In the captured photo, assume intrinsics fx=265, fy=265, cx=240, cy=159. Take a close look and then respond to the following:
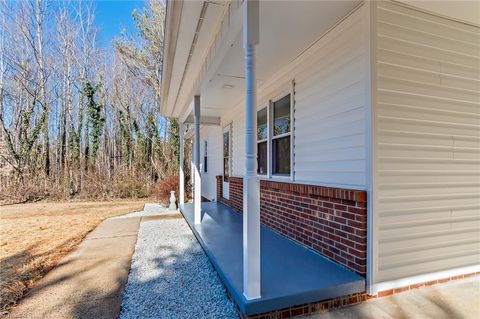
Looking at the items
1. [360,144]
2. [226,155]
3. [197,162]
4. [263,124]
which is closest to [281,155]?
[263,124]

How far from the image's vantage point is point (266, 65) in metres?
3.88

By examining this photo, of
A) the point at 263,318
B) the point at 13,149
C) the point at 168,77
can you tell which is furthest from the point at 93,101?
the point at 263,318

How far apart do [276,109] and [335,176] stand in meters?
1.85

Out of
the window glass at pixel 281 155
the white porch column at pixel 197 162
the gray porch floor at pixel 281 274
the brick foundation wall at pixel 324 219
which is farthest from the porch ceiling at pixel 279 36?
the gray porch floor at pixel 281 274

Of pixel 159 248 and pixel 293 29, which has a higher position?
pixel 293 29

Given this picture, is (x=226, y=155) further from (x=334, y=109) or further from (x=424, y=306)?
(x=424, y=306)

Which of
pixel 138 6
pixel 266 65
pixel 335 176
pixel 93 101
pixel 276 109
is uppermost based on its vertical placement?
pixel 138 6

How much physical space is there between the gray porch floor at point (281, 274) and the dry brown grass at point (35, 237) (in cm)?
217

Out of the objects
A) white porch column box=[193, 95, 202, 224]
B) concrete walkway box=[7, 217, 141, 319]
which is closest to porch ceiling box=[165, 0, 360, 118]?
white porch column box=[193, 95, 202, 224]

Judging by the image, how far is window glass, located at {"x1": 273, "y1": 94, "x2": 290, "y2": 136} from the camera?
162 inches

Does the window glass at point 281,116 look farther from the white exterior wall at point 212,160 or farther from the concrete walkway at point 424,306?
the white exterior wall at point 212,160

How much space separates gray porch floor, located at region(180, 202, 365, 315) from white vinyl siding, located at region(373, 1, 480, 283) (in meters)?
0.40

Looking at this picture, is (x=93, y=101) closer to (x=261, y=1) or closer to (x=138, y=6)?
(x=138, y=6)

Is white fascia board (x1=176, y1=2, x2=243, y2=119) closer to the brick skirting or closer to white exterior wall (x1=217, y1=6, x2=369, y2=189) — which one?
white exterior wall (x1=217, y1=6, x2=369, y2=189)
